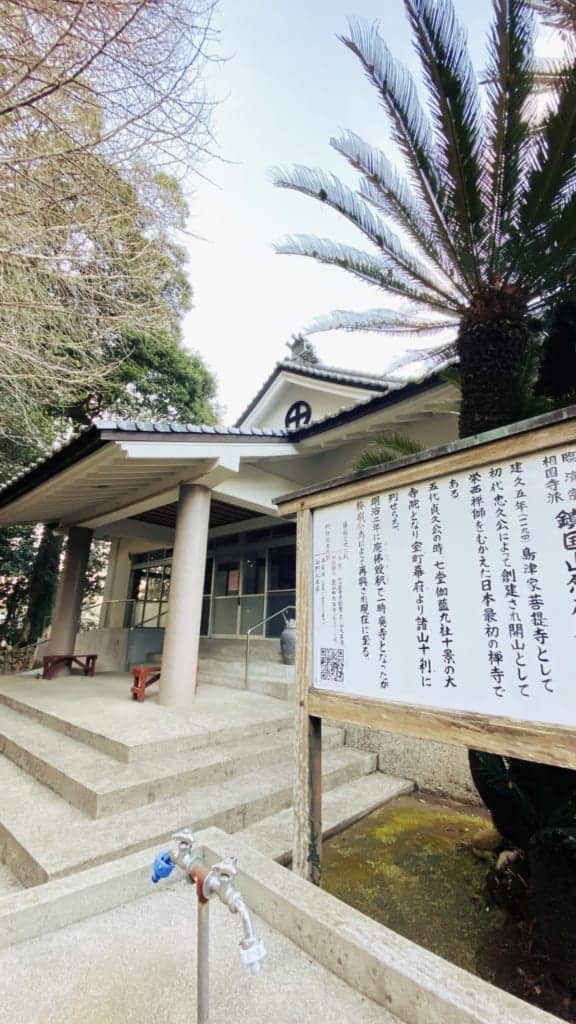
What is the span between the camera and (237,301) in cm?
652

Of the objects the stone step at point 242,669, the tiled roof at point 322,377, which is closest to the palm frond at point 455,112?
the tiled roof at point 322,377

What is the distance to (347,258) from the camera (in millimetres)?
4320

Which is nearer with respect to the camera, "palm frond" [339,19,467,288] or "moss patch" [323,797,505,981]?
"moss patch" [323,797,505,981]

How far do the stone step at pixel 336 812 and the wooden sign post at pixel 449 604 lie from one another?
69 centimetres

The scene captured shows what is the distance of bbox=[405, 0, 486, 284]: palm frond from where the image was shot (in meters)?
2.92

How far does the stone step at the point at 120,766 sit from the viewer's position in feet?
11.0

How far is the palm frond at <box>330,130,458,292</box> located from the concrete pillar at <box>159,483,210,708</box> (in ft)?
13.1

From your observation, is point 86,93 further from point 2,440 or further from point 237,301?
point 2,440

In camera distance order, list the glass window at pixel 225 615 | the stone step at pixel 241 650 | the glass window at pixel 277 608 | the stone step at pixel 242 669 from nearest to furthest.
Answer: the stone step at pixel 242 669, the stone step at pixel 241 650, the glass window at pixel 277 608, the glass window at pixel 225 615

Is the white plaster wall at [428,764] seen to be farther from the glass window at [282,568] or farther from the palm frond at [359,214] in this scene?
the palm frond at [359,214]

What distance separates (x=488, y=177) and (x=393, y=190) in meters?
0.93

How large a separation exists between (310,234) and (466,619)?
4.09 metres

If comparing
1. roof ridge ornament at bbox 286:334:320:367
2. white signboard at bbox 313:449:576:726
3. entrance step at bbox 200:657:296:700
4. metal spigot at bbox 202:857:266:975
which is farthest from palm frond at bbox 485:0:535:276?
roof ridge ornament at bbox 286:334:320:367

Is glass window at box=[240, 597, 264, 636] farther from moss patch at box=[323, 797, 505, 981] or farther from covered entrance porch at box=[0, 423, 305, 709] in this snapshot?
moss patch at box=[323, 797, 505, 981]
